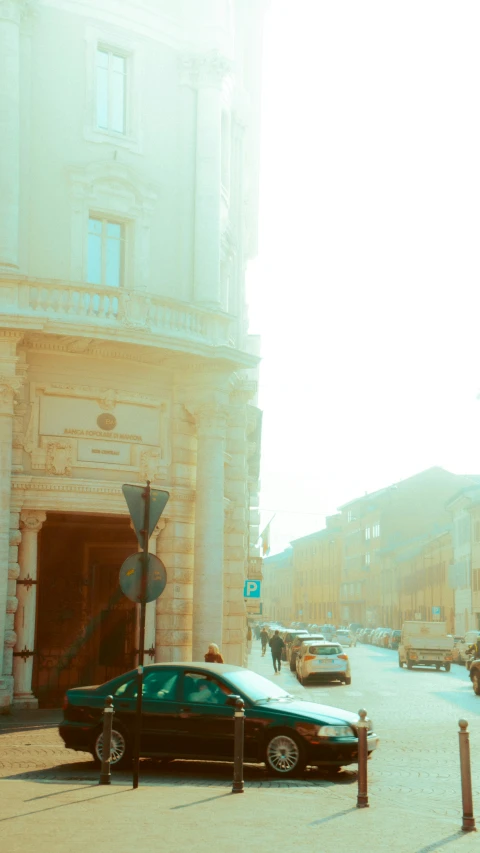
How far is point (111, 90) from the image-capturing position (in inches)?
1039

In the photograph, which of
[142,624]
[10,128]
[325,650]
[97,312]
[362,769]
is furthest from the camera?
[325,650]

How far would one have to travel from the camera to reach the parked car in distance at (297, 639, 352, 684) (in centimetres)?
3903

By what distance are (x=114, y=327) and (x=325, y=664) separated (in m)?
19.3

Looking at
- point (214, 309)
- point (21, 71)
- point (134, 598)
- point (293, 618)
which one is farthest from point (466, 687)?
point (293, 618)

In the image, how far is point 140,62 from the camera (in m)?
26.5

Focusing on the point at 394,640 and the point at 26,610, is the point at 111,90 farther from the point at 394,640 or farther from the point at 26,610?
the point at 394,640

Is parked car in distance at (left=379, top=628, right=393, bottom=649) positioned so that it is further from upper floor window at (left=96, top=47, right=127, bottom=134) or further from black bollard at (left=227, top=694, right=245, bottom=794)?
black bollard at (left=227, top=694, right=245, bottom=794)

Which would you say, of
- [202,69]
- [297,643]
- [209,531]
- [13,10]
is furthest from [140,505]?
[297,643]

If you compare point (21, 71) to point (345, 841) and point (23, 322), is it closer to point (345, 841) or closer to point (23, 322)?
point (23, 322)

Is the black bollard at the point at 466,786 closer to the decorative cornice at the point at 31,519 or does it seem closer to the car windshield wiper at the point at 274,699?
the car windshield wiper at the point at 274,699

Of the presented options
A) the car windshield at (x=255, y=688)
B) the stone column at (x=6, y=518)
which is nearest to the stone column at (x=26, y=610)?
the stone column at (x=6, y=518)

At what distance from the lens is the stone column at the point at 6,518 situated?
22.5 m

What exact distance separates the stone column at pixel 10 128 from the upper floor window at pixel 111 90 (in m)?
2.32

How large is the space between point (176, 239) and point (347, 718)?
14.3 meters
